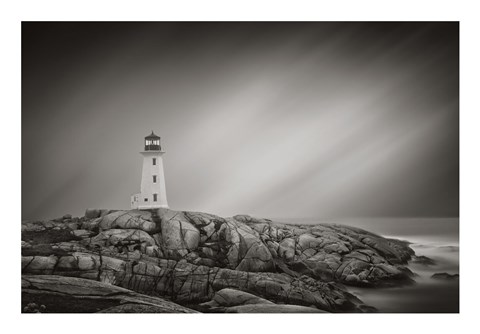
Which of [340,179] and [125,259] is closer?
[125,259]

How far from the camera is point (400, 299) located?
81.2 feet

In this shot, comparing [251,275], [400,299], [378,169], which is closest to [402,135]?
[378,169]

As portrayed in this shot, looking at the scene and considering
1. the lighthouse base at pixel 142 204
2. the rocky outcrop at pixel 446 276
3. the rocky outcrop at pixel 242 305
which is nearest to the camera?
the rocky outcrop at pixel 242 305

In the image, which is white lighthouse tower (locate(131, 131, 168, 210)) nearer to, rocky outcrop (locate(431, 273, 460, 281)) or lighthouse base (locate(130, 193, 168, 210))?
lighthouse base (locate(130, 193, 168, 210))

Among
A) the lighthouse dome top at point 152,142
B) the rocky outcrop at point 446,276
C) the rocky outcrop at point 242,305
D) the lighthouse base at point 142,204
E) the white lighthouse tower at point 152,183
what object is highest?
the lighthouse dome top at point 152,142

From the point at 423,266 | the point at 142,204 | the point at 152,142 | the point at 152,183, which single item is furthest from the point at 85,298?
the point at 423,266

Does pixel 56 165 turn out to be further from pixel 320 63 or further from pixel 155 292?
pixel 320 63

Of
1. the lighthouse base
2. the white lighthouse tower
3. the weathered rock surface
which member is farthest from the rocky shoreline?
the white lighthouse tower

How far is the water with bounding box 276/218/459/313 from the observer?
2472cm

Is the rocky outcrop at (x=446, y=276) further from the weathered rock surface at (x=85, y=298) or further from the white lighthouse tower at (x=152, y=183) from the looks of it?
the white lighthouse tower at (x=152, y=183)

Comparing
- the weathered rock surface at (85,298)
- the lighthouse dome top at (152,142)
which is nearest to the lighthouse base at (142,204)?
the lighthouse dome top at (152,142)

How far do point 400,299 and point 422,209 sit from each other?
425 centimetres

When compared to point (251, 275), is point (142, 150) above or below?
above

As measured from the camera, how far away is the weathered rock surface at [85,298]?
23406 millimetres
